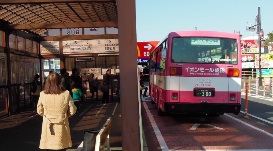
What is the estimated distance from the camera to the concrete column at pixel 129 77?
18.1 feet

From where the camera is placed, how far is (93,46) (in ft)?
65.8

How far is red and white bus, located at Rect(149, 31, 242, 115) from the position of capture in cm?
1125

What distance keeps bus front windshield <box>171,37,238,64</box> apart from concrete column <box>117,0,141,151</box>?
6033 mm

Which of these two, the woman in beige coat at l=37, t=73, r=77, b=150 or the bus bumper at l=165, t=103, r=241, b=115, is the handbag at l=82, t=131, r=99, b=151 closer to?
the woman in beige coat at l=37, t=73, r=77, b=150

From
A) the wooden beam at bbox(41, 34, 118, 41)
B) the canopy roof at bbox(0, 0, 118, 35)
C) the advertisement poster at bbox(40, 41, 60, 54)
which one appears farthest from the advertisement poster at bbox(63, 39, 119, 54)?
the canopy roof at bbox(0, 0, 118, 35)

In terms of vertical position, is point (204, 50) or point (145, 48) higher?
point (145, 48)

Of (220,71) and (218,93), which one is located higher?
(220,71)

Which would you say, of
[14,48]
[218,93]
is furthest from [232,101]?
[14,48]

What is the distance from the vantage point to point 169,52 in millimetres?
11438

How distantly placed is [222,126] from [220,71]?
178 centimetres

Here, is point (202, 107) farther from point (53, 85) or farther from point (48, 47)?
point (48, 47)

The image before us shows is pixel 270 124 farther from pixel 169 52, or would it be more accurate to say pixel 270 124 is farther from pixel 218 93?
pixel 169 52

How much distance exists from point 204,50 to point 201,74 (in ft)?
2.64

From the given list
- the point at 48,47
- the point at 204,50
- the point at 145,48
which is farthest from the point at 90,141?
the point at 145,48
